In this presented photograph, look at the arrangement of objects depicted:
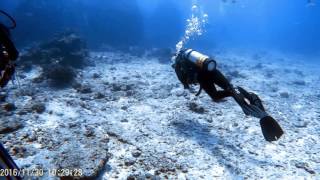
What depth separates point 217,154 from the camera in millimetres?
6629

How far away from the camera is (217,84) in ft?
19.4

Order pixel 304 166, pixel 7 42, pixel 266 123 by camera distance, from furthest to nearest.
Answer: pixel 304 166 < pixel 266 123 < pixel 7 42

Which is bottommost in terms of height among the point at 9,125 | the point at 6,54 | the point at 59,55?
the point at 9,125

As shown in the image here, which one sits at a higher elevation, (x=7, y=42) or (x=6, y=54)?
(x=7, y=42)

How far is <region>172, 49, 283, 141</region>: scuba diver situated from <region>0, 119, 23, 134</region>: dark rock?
4.34 metres

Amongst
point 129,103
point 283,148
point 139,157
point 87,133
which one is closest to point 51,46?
point 129,103

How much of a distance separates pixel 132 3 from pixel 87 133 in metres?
27.9

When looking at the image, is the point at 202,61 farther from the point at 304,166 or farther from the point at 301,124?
the point at 301,124

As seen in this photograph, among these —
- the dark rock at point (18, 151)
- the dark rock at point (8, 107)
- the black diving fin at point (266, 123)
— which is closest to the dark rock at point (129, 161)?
the dark rock at point (18, 151)

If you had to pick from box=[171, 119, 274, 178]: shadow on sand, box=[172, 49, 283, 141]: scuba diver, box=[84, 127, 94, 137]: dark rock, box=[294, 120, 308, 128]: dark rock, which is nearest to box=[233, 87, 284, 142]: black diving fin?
box=[172, 49, 283, 141]: scuba diver

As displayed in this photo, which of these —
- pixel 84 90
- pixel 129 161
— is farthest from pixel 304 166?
pixel 84 90

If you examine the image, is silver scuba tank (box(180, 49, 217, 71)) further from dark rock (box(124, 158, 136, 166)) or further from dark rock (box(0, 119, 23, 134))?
dark rock (box(0, 119, 23, 134))

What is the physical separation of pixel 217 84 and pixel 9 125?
5203mm

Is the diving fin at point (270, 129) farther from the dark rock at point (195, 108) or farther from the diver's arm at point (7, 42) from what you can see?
the diver's arm at point (7, 42)
